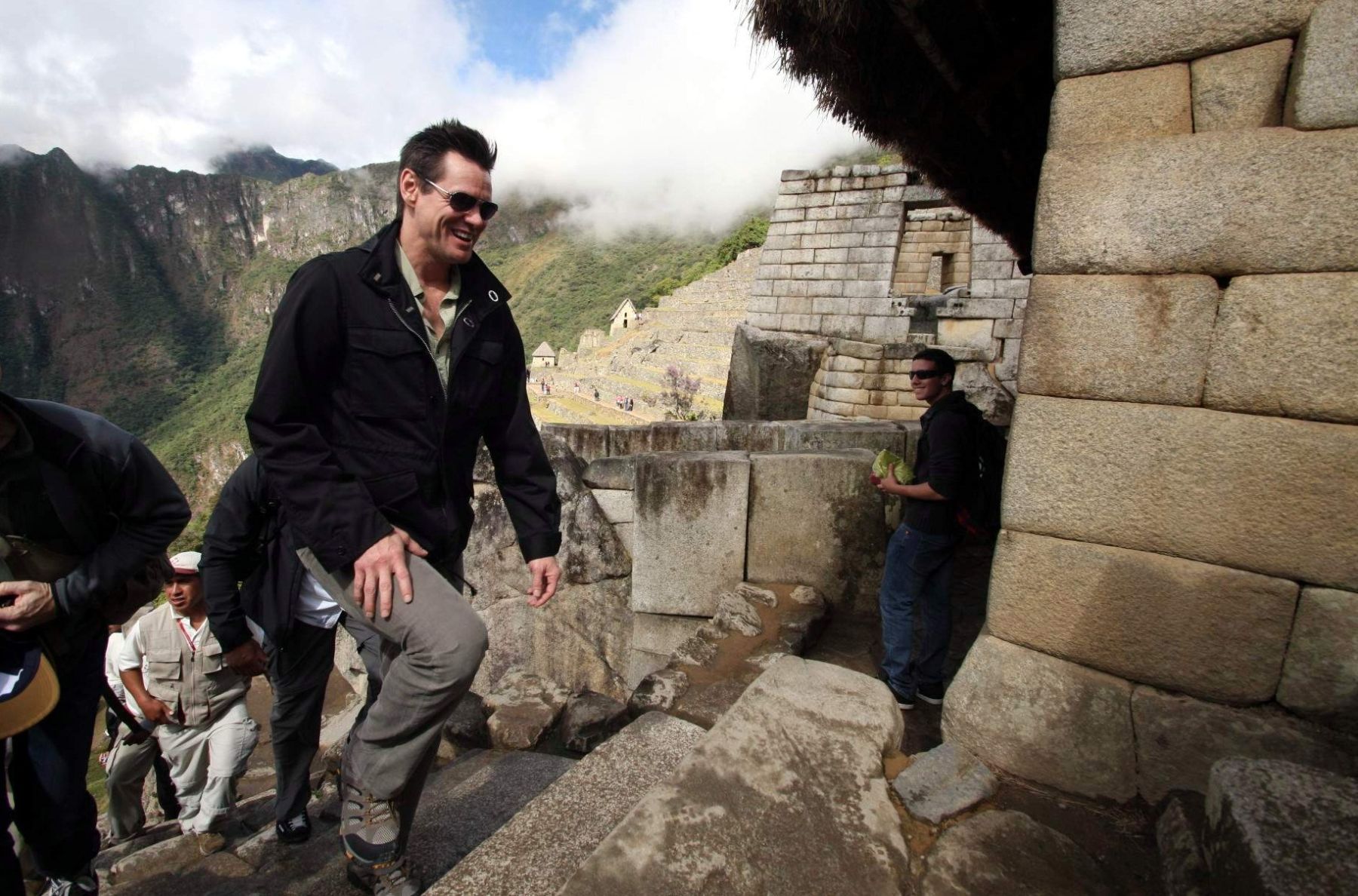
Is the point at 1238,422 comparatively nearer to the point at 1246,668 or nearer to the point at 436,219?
the point at 1246,668

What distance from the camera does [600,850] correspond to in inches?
51.6

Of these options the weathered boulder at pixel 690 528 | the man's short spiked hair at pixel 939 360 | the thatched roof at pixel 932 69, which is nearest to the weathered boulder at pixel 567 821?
the weathered boulder at pixel 690 528

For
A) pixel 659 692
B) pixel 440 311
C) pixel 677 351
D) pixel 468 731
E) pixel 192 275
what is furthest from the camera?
pixel 192 275

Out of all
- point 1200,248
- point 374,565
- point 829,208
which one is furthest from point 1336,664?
point 829,208

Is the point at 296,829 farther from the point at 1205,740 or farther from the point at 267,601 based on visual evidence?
the point at 1205,740

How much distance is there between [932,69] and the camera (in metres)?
3.36

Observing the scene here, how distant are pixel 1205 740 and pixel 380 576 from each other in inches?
87.0

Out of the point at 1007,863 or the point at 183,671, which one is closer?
the point at 1007,863

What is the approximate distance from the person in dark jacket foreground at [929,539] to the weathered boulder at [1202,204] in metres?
1.38

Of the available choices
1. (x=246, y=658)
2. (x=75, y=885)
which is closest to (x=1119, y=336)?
(x=246, y=658)

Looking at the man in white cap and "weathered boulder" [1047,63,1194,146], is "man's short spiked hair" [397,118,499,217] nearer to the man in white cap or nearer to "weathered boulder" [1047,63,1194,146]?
"weathered boulder" [1047,63,1194,146]

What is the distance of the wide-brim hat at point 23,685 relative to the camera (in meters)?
1.74

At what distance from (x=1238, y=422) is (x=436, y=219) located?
2.20 m

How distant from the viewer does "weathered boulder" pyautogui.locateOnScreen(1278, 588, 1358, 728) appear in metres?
1.61
